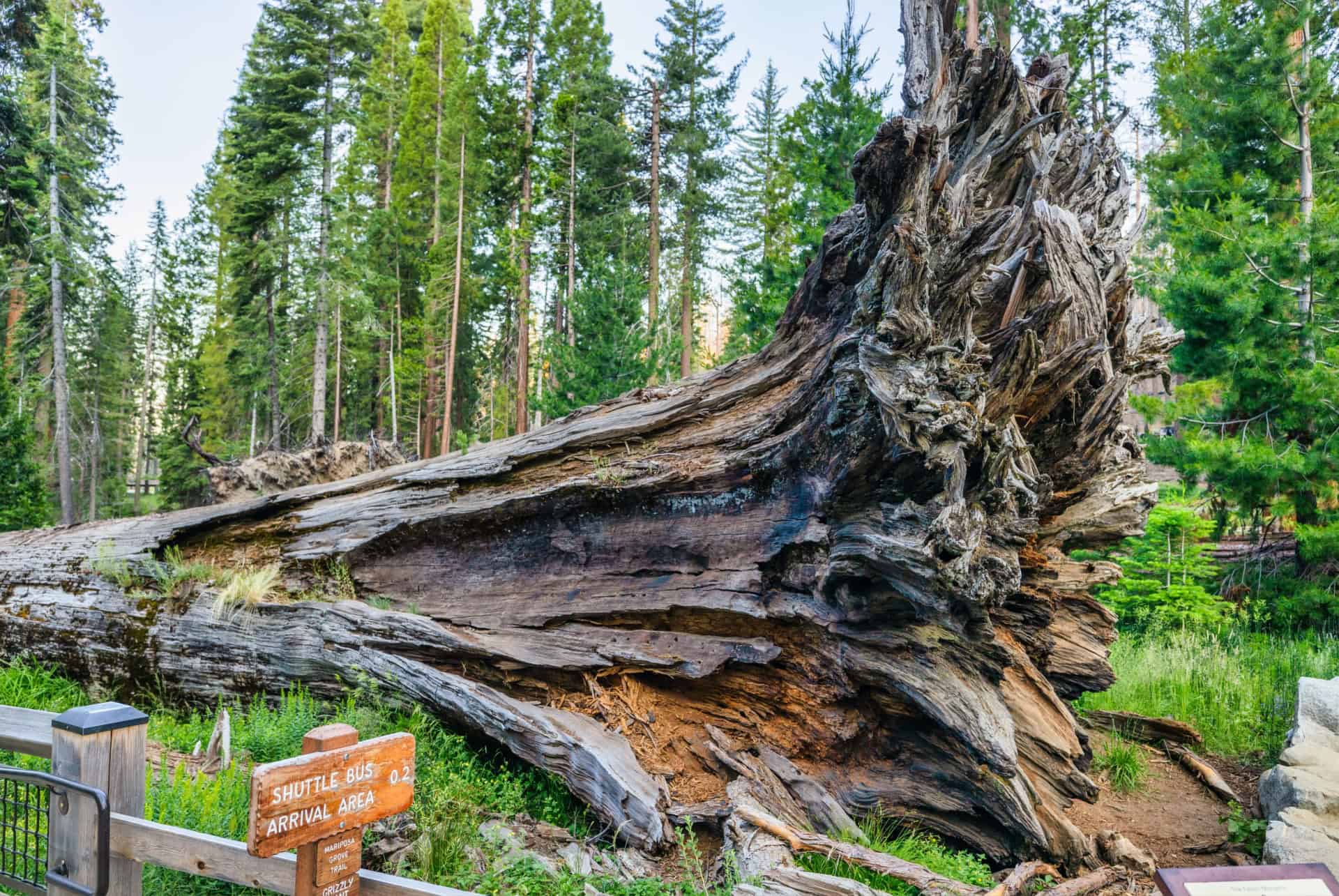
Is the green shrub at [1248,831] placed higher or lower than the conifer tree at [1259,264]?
lower

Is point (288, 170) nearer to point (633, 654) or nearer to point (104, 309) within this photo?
point (104, 309)

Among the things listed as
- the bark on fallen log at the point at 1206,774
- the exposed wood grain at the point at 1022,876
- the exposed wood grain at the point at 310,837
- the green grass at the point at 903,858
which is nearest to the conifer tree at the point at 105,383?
the exposed wood grain at the point at 310,837

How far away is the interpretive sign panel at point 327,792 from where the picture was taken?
2510 millimetres

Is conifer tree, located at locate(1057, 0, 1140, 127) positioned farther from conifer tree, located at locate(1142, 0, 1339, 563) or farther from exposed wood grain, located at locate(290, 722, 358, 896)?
exposed wood grain, located at locate(290, 722, 358, 896)

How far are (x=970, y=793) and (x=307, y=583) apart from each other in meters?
6.40

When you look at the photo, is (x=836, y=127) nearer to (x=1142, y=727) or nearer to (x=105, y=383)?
(x=1142, y=727)

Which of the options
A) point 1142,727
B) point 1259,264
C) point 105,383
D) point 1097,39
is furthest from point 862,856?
point 105,383

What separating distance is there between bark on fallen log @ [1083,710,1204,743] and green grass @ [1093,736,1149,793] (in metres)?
0.63

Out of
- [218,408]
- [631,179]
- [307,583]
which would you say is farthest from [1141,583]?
[218,408]

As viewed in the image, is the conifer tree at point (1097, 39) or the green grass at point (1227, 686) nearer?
the green grass at point (1227, 686)

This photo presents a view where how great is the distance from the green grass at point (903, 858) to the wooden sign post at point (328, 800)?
8.76 feet

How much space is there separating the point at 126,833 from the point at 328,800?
1.19m

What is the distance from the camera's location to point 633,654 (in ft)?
20.5

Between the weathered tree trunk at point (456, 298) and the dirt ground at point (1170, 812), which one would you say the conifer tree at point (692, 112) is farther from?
the dirt ground at point (1170, 812)
